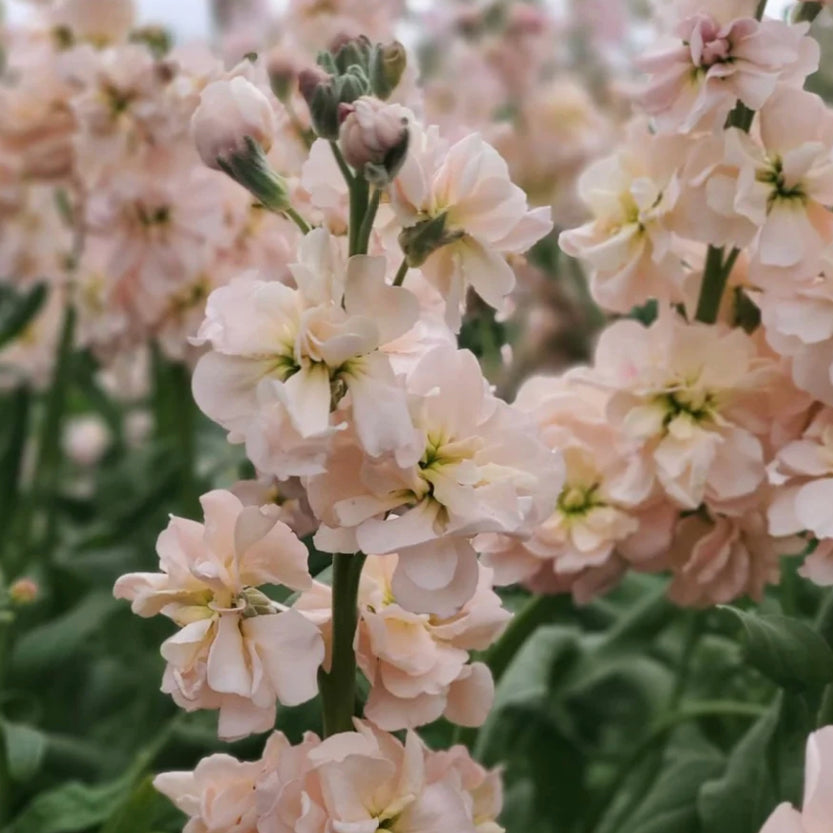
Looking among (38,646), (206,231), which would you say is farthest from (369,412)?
(38,646)

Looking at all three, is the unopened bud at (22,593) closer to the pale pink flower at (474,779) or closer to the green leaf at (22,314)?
the pale pink flower at (474,779)

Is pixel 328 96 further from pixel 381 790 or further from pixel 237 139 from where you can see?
pixel 381 790

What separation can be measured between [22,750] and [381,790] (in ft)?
0.91

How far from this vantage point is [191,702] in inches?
14.0

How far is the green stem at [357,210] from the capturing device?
354 millimetres

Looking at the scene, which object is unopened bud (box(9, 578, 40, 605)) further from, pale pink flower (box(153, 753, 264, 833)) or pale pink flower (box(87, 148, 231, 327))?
pale pink flower (box(87, 148, 231, 327))

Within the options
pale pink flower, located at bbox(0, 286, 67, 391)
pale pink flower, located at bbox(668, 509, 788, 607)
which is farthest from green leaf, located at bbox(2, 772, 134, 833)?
pale pink flower, located at bbox(0, 286, 67, 391)

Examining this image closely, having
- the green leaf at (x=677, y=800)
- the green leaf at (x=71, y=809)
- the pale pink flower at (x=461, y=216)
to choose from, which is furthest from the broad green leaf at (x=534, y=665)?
the pale pink flower at (x=461, y=216)

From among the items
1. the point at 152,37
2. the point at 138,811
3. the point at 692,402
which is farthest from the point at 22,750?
the point at 152,37

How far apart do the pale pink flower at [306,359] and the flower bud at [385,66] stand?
8 cm

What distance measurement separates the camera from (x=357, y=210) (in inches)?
14.0

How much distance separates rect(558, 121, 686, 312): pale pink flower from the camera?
46cm

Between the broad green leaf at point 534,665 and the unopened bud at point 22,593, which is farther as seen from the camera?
the broad green leaf at point 534,665

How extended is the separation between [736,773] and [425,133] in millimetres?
303
